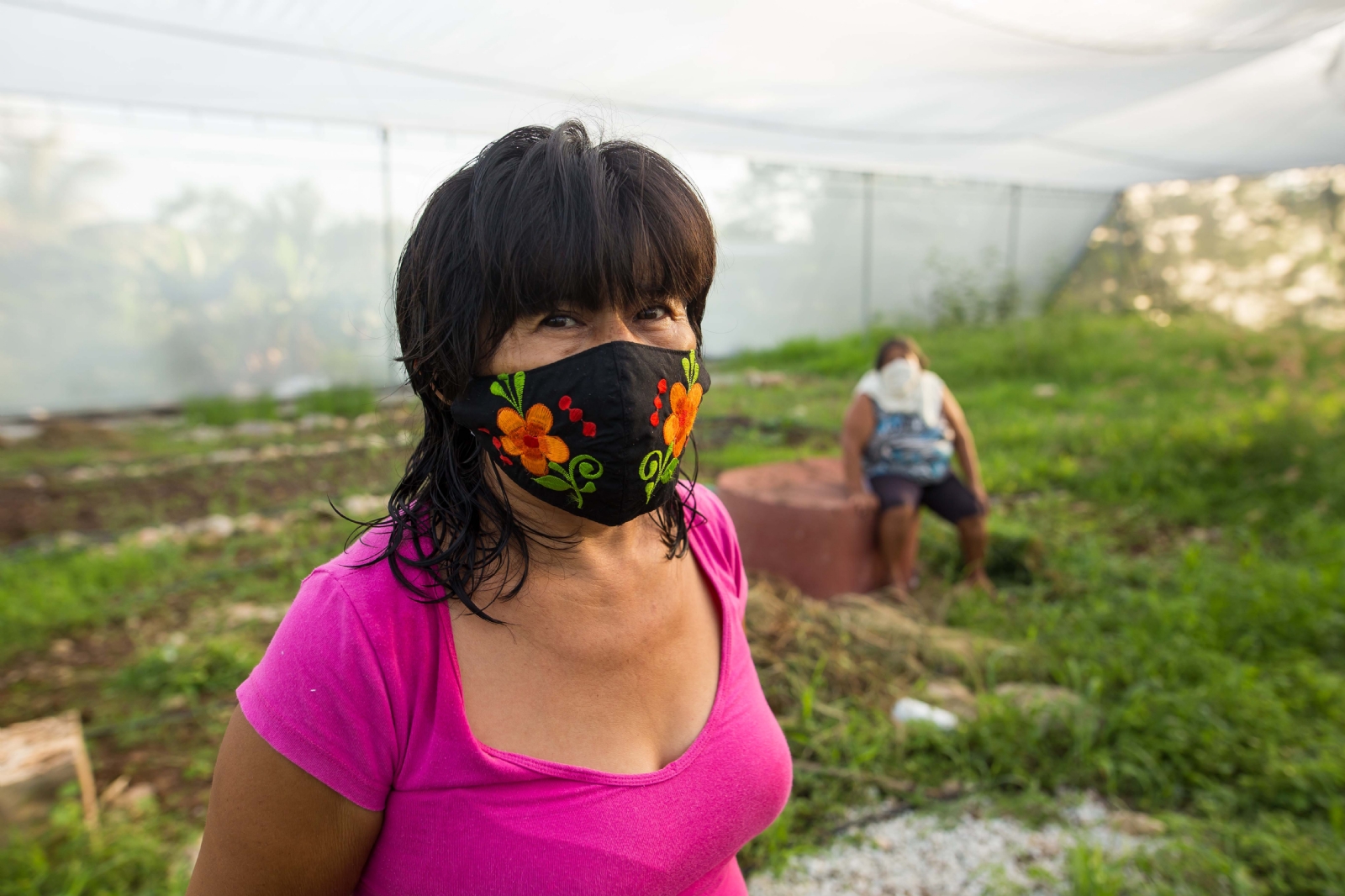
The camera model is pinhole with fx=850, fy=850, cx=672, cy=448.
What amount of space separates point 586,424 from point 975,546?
382 cm

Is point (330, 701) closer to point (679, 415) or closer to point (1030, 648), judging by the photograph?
point (679, 415)

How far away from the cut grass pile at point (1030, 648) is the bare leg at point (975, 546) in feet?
0.40

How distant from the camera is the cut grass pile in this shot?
8.16 feet

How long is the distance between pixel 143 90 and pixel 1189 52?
235 inches

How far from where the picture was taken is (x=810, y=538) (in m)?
4.21

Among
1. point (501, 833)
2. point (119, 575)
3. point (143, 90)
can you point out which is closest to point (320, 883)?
point (501, 833)

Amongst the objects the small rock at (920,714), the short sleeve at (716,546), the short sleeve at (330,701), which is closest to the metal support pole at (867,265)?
the small rock at (920,714)

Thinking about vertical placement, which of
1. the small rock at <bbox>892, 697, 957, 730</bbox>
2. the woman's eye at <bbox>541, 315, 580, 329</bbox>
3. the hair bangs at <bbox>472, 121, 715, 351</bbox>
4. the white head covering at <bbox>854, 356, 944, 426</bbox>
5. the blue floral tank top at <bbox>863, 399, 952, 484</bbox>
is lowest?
the small rock at <bbox>892, 697, 957, 730</bbox>

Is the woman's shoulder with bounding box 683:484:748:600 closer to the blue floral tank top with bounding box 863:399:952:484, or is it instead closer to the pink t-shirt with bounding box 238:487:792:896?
the pink t-shirt with bounding box 238:487:792:896

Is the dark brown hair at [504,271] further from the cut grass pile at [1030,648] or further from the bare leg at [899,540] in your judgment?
the bare leg at [899,540]

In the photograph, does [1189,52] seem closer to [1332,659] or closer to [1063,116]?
[1063,116]

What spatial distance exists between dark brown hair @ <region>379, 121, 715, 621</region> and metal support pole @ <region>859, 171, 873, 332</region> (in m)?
11.9

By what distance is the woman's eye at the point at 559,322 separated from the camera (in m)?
1.01

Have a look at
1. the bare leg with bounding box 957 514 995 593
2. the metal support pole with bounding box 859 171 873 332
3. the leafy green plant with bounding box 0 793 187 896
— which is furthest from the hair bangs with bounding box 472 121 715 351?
the metal support pole with bounding box 859 171 873 332
